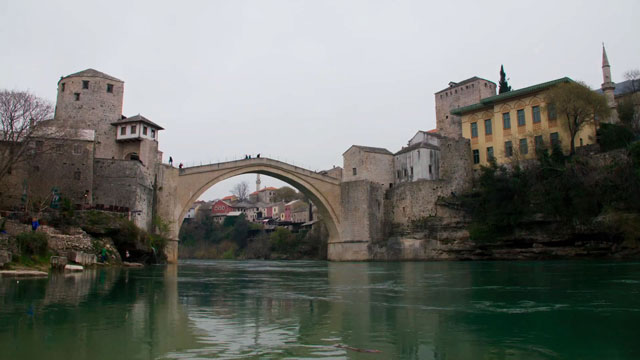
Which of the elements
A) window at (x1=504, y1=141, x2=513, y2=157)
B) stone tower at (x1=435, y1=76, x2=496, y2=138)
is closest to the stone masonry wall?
window at (x1=504, y1=141, x2=513, y2=157)

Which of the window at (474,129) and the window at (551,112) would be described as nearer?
the window at (551,112)

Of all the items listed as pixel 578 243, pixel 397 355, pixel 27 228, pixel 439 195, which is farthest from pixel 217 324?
pixel 439 195

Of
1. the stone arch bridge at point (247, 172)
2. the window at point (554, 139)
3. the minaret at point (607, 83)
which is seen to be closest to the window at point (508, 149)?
the window at point (554, 139)

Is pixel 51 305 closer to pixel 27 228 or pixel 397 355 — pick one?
pixel 397 355

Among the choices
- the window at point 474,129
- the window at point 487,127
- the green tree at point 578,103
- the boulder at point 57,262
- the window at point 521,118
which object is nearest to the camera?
the boulder at point 57,262

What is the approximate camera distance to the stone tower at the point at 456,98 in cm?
4891

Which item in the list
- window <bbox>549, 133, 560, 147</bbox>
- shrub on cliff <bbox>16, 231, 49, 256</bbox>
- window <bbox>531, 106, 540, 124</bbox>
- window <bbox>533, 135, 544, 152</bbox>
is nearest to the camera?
shrub on cliff <bbox>16, 231, 49, 256</bbox>

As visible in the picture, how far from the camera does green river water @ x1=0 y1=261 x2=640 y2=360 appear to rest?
5.93m

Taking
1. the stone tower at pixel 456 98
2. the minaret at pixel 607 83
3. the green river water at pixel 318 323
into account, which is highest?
the stone tower at pixel 456 98

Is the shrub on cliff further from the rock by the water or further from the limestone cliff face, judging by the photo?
the limestone cliff face

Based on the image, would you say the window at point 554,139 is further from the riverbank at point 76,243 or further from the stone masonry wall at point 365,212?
the riverbank at point 76,243

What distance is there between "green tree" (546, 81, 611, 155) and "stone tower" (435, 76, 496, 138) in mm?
16206

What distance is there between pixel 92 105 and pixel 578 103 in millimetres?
30479

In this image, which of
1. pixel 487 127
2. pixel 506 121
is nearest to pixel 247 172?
pixel 487 127
